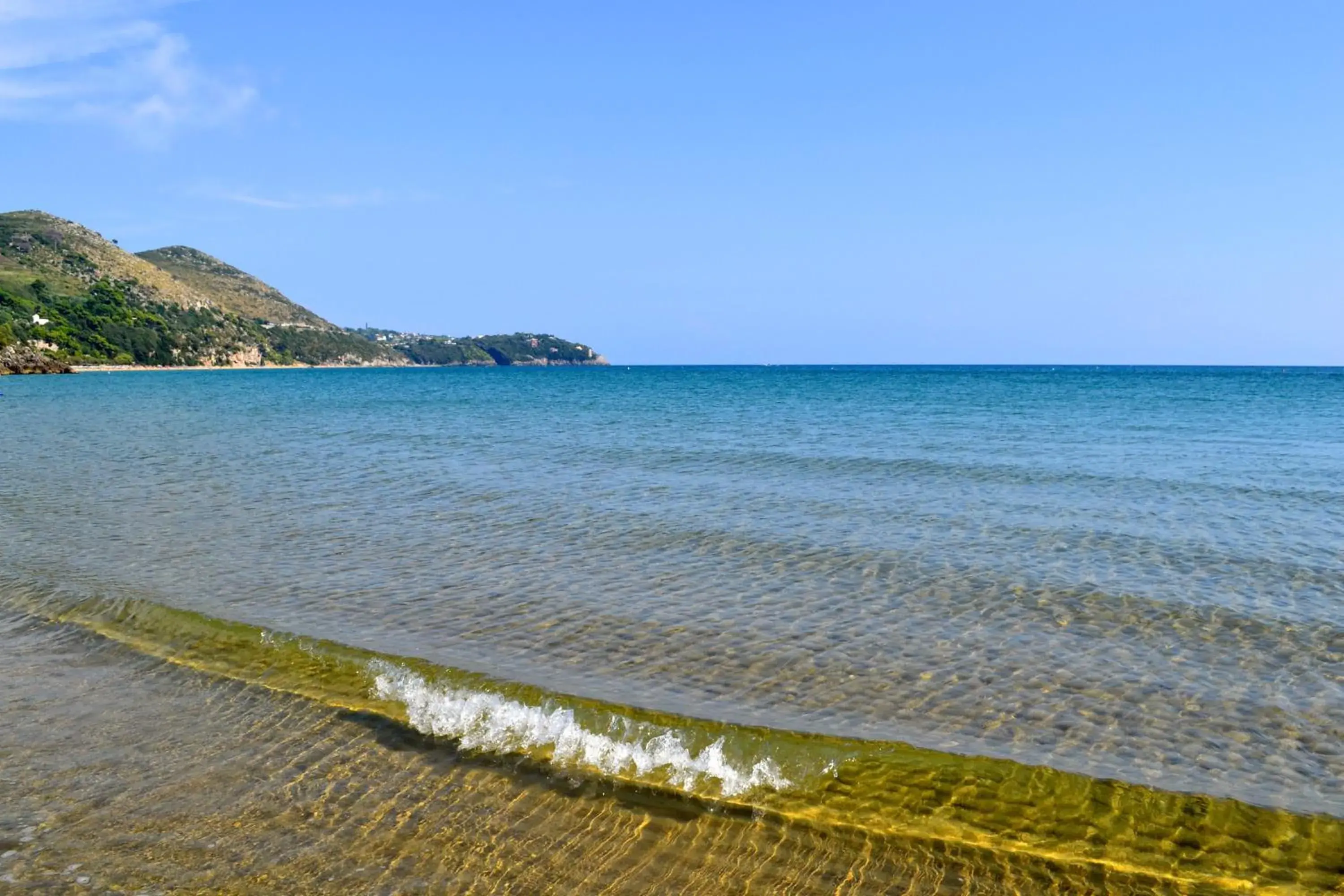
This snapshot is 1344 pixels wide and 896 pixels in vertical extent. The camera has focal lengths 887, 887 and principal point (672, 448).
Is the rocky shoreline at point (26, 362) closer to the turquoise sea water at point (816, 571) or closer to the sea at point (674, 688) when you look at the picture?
the turquoise sea water at point (816, 571)

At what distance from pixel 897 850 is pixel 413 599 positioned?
25.2ft

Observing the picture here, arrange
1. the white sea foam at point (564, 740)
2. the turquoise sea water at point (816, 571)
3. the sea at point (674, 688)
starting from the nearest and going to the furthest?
the sea at point (674, 688), the white sea foam at point (564, 740), the turquoise sea water at point (816, 571)

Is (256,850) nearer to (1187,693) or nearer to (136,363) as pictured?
(1187,693)

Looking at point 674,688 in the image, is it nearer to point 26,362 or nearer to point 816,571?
point 816,571

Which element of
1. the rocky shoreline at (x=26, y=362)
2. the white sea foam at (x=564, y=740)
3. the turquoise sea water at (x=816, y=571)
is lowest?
the white sea foam at (x=564, y=740)

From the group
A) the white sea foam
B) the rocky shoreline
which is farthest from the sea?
the rocky shoreline

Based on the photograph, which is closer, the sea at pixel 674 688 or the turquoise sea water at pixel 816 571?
the sea at pixel 674 688

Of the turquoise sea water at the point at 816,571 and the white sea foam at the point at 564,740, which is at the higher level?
the turquoise sea water at the point at 816,571

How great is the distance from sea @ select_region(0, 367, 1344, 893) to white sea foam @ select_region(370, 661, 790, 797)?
4 cm

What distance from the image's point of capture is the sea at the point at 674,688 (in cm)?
612

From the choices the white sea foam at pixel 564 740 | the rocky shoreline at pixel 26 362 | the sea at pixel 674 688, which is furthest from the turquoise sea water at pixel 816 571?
the rocky shoreline at pixel 26 362

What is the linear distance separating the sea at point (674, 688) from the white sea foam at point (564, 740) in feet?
0.12

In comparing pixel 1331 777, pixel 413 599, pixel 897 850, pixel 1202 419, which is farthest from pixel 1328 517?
pixel 1202 419

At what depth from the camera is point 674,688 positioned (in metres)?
8.91
